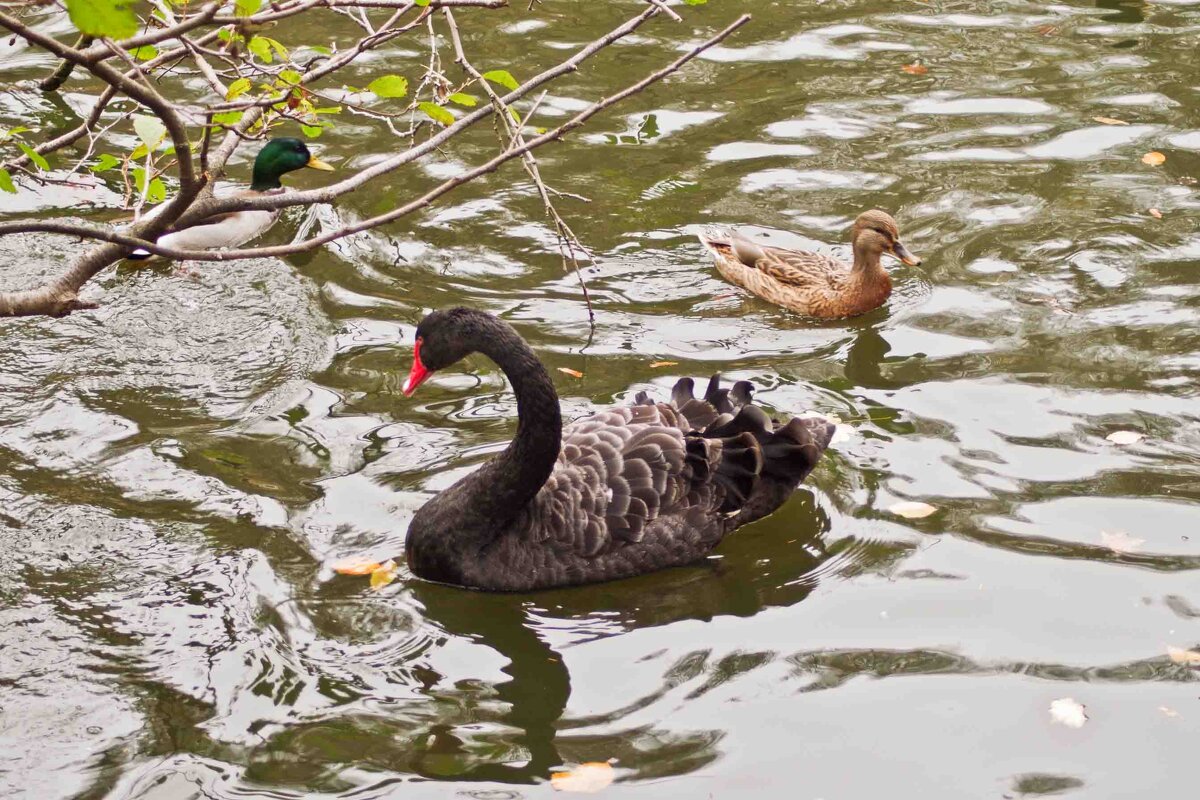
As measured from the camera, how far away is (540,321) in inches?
280

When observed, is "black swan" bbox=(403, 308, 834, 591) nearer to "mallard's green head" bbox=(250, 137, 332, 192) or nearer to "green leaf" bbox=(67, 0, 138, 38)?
"green leaf" bbox=(67, 0, 138, 38)

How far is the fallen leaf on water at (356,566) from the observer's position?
5.28m

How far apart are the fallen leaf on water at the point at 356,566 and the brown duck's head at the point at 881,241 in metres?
3.26

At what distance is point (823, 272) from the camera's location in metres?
7.36

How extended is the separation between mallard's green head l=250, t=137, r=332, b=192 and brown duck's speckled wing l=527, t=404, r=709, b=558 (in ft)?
13.5

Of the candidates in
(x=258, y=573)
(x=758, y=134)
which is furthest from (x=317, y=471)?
(x=758, y=134)

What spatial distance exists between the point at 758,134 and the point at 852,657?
5103 millimetres

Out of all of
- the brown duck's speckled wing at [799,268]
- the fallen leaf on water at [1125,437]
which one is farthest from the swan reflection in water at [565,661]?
the brown duck's speckled wing at [799,268]

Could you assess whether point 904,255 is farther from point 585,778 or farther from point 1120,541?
point 585,778

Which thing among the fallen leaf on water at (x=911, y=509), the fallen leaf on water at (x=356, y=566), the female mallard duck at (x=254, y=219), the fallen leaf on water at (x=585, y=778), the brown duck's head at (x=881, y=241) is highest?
the female mallard duck at (x=254, y=219)

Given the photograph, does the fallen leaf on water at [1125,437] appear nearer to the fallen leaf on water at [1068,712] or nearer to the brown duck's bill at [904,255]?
the brown duck's bill at [904,255]

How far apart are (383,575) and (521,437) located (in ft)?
2.53

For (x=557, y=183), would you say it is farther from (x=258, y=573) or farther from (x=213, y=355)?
(x=258, y=573)

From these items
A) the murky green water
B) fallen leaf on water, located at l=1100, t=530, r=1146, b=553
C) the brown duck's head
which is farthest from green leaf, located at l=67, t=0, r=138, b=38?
the brown duck's head
